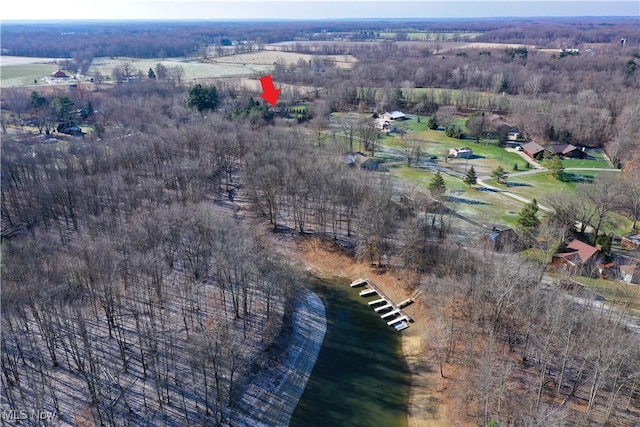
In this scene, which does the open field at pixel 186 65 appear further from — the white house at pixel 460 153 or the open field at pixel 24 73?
the white house at pixel 460 153

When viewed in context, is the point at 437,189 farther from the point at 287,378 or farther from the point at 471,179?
the point at 287,378

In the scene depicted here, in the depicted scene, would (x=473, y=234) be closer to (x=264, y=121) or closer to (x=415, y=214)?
(x=415, y=214)

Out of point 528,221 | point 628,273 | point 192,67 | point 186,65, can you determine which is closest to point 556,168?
point 528,221

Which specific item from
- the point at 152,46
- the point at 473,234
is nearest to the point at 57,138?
A: the point at 473,234

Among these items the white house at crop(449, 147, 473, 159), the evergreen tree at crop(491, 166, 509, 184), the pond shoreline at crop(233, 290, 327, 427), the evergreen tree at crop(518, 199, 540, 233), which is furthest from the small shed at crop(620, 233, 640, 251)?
the pond shoreline at crop(233, 290, 327, 427)

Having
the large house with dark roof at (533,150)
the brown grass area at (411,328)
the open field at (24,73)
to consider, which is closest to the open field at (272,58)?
the open field at (24,73)

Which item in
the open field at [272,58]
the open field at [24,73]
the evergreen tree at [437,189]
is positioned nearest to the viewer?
the evergreen tree at [437,189]
